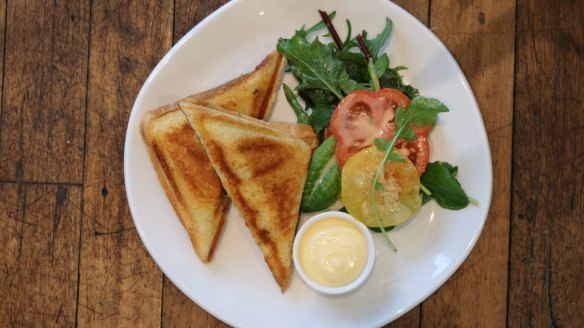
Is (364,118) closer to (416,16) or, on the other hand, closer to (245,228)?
(416,16)

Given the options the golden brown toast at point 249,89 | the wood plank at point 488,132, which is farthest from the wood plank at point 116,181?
the wood plank at point 488,132

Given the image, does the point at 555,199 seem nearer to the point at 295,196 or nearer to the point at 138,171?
the point at 295,196

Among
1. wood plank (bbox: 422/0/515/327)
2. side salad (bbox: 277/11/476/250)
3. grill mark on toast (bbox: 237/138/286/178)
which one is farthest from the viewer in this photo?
wood plank (bbox: 422/0/515/327)

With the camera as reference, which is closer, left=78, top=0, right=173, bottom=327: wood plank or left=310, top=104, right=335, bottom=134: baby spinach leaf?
left=310, top=104, right=335, bottom=134: baby spinach leaf

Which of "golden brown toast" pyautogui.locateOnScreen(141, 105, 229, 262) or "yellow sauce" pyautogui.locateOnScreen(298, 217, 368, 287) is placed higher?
"golden brown toast" pyautogui.locateOnScreen(141, 105, 229, 262)

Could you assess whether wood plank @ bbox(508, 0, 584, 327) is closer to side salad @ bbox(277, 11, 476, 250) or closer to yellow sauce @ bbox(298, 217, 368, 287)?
side salad @ bbox(277, 11, 476, 250)

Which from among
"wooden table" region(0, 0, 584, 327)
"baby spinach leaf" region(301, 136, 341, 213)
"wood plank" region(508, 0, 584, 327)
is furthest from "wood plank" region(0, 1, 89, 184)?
"wood plank" region(508, 0, 584, 327)

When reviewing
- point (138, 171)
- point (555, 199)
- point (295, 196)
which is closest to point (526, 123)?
point (555, 199)
